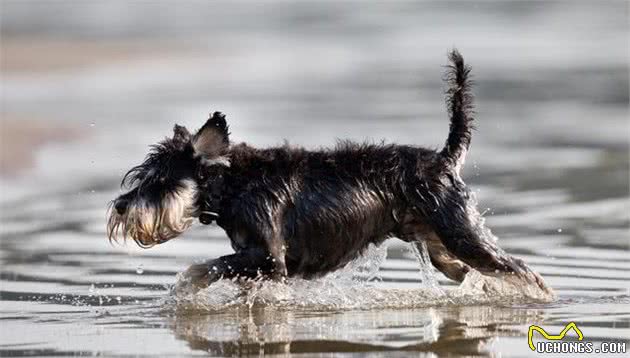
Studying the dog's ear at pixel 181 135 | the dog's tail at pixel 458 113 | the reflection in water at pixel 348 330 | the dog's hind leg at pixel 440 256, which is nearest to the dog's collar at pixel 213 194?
the dog's ear at pixel 181 135

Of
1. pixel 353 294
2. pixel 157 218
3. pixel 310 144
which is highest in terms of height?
pixel 310 144

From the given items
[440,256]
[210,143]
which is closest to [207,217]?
[210,143]

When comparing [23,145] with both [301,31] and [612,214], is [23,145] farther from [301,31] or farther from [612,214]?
[301,31]

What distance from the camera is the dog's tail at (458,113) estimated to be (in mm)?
9930

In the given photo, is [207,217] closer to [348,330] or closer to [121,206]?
[121,206]

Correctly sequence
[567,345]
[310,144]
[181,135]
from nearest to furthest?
[567,345] < [181,135] < [310,144]

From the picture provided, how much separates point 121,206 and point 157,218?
230 millimetres

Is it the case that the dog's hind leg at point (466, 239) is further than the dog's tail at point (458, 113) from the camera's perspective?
No

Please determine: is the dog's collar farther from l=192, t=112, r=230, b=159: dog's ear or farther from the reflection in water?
the reflection in water

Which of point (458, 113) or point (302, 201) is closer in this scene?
point (302, 201)

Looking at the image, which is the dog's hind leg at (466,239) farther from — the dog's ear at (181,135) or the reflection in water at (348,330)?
the dog's ear at (181,135)

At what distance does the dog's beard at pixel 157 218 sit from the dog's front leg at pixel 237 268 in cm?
32

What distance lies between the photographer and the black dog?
9492 millimetres

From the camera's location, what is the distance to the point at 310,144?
1627 centimetres
